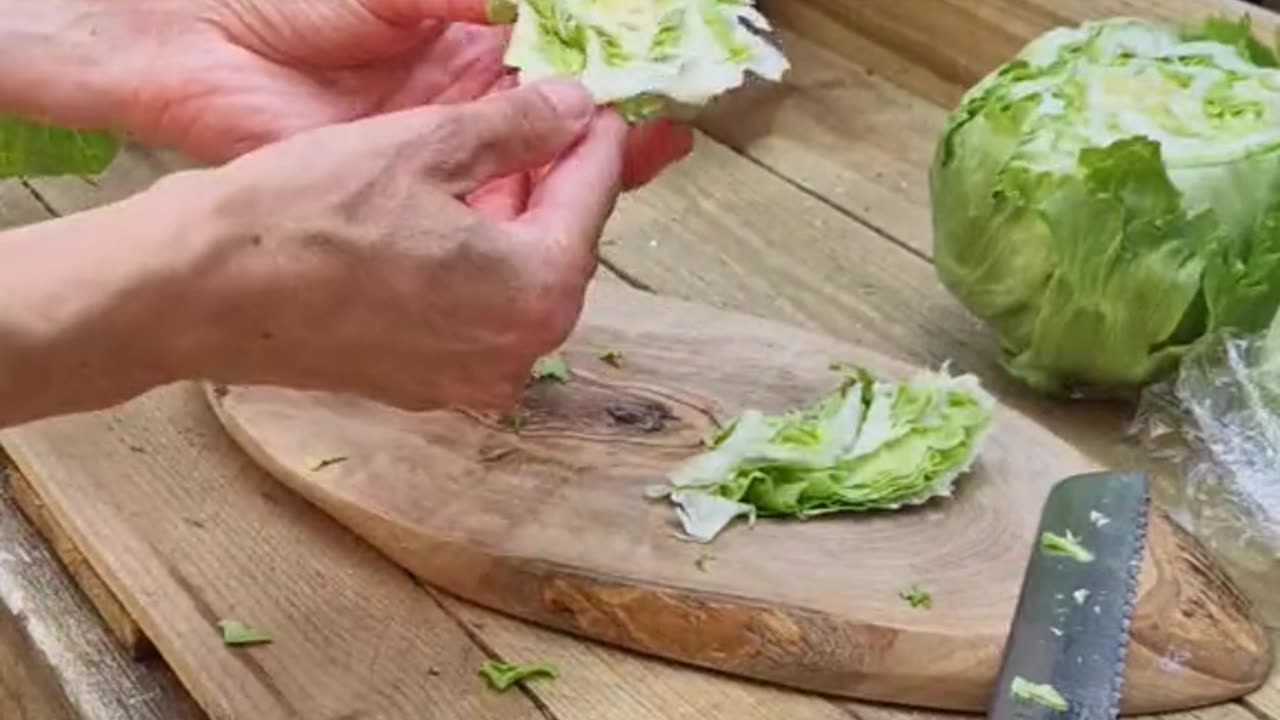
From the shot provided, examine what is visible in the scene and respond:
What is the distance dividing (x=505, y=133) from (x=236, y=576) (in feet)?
0.75

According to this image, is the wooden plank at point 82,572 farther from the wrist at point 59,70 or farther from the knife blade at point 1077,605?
the knife blade at point 1077,605

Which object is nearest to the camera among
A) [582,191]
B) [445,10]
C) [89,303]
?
[89,303]

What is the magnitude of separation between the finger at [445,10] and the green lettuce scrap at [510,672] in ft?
0.94

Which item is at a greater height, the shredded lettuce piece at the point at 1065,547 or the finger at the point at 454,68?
the finger at the point at 454,68

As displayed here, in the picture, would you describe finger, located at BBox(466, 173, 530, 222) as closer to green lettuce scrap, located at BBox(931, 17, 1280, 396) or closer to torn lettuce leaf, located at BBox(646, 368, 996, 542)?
torn lettuce leaf, located at BBox(646, 368, 996, 542)

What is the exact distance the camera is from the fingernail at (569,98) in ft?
2.64

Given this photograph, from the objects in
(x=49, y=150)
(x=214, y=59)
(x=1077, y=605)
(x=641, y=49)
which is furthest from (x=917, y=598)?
(x=49, y=150)

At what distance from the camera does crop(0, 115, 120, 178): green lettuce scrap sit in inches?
43.0

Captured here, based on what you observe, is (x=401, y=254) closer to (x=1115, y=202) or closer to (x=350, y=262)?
(x=350, y=262)

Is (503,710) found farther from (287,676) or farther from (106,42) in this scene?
(106,42)

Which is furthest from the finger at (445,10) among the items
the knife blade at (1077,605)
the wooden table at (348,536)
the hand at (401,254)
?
the knife blade at (1077,605)

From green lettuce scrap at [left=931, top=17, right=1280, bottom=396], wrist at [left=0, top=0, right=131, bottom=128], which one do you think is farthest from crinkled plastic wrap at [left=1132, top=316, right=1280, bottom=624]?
wrist at [left=0, top=0, right=131, bottom=128]

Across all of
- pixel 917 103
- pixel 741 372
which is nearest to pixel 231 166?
pixel 741 372

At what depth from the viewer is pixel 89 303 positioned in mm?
692
